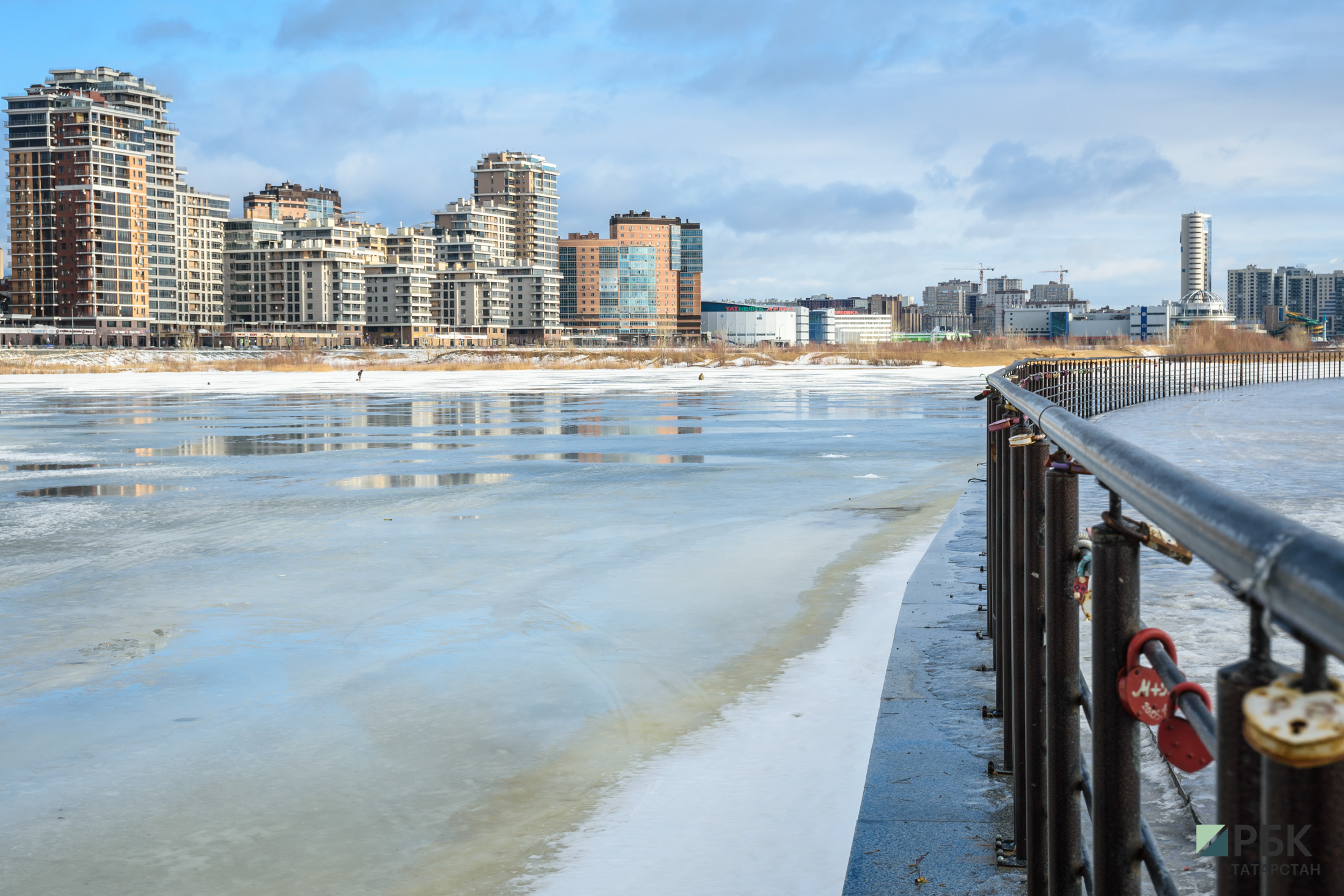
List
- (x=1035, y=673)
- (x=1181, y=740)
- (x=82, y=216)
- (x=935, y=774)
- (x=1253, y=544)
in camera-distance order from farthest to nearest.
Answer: (x=82, y=216) < (x=935, y=774) < (x=1035, y=673) < (x=1181, y=740) < (x=1253, y=544)

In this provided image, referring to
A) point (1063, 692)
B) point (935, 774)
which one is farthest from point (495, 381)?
point (1063, 692)

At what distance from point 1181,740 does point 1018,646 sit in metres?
2.45

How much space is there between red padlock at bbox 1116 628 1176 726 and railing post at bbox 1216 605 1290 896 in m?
0.58

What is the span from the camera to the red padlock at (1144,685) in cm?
180

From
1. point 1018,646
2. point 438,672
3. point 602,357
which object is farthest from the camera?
point 602,357

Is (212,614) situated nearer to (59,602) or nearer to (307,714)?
(59,602)

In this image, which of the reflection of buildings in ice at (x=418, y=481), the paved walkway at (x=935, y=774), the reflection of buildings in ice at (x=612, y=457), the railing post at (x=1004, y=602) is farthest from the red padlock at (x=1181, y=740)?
the reflection of buildings in ice at (x=612, y=457)

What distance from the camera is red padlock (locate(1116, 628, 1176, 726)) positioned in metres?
1.80

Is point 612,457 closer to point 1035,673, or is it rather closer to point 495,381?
point 1035,673

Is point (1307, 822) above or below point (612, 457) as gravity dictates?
above

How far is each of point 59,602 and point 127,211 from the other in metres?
197

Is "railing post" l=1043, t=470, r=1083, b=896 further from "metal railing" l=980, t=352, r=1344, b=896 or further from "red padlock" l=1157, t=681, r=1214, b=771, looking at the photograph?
"red padlock" l=1157, t=681, r=1214, b=771

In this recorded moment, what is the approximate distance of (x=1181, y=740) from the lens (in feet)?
5.23

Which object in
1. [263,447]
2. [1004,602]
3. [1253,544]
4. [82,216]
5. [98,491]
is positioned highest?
[82,216]
